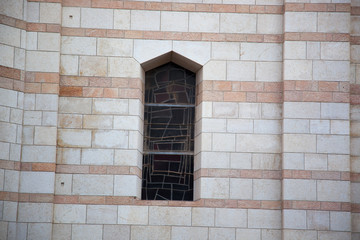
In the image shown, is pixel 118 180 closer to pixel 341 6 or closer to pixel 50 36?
pixel 50 36

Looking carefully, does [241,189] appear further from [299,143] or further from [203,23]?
[203,23]

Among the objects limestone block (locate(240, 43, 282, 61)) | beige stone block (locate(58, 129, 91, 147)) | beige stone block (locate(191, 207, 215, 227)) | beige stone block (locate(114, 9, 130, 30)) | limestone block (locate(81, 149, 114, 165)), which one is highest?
beige stone block (locate(114, 9, 130, 30))

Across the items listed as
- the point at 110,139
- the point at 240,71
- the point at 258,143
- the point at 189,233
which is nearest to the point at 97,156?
the point at 110,139

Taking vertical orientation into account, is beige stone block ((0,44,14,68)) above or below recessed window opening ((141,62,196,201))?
above

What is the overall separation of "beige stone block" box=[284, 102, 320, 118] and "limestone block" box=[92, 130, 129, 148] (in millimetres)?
2937

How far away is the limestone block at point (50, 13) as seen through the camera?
42.1ft

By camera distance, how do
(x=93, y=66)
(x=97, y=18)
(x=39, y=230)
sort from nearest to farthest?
(x=39, y=230) → (x=93, y=66) → (x=97, y=18)

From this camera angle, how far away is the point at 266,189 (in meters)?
12.6

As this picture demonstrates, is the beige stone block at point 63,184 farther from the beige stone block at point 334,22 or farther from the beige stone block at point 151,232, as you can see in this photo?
the beige stone block at point 334,22

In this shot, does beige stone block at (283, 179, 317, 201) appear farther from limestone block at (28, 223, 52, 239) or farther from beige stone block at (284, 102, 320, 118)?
limestone block at (28, 223, 52, 239)

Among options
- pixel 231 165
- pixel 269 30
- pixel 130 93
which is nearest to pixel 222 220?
pixel 231 165

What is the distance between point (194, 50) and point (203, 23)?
537 millimetres

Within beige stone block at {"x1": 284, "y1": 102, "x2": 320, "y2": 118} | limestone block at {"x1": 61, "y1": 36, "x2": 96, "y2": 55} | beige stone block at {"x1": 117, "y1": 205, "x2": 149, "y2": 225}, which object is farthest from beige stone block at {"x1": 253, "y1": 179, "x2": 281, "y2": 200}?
limestone block at {"x1": 61, "y1": 36, "x2": 96, "y2": 55}

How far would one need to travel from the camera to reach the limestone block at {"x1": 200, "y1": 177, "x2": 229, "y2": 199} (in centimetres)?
1252
